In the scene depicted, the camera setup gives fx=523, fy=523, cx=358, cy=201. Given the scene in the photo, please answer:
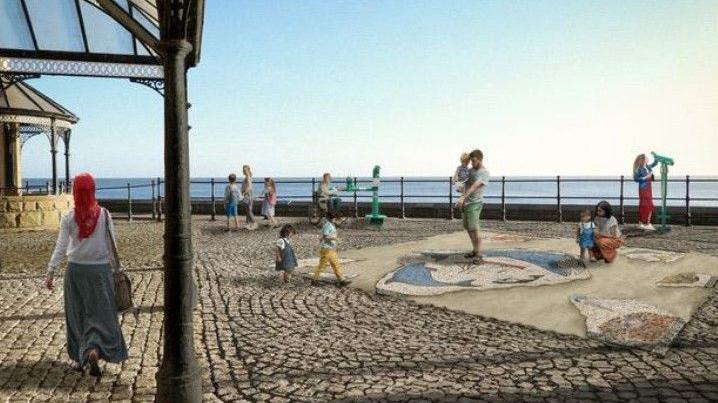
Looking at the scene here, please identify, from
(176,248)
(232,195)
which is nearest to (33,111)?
(232,195)

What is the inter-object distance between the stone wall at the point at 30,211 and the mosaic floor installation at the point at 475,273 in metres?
12.1

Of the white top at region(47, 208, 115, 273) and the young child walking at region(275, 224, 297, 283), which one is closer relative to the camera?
A: the white top at region(47, 208, 115, 273)

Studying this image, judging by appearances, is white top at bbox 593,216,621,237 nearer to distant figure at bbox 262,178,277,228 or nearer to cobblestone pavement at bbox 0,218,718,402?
cobblestone pavement at bbox 0,218,718,402

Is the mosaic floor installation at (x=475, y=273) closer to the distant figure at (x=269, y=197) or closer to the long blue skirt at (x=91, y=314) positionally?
the long blue skirt at (x=91, y=314)

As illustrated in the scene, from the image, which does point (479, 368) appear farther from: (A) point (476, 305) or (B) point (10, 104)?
(B) point (10, 104)

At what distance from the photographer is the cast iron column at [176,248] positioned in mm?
3316

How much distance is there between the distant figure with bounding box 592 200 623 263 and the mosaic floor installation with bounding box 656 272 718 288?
3.44 feet

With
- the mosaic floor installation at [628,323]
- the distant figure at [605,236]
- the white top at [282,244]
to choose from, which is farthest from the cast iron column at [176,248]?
the distant figure at [605,236]

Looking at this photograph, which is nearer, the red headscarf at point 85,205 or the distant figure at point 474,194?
the red headscarf at point 85,205

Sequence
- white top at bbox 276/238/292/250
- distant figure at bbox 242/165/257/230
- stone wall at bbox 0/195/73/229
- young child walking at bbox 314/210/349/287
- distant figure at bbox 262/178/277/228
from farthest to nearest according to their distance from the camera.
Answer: distant figure at bbox 262/178/277/228 < stone wall at bbox 0/195/73/229 < distant figure at bbox 242/165/257/230 < white top at bbox 276/238/292/250 < young child walking at bbox 314/210/349/287

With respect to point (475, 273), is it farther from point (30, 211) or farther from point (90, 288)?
point (30, 211)

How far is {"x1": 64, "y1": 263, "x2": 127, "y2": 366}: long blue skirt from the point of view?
4047 millimetres

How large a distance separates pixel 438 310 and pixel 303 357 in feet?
6.69

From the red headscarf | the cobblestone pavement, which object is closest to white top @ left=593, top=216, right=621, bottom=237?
the cobblestone pavement
